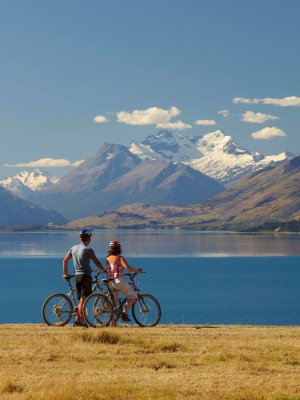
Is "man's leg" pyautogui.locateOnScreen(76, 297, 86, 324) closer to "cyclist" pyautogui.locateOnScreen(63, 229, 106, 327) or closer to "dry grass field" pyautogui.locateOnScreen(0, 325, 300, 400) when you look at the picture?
"cyclist" pyautogui.locateOnScreen(63, 229, 106, 327)

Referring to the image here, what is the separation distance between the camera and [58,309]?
29.7m

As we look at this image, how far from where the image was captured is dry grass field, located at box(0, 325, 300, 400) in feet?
55.5

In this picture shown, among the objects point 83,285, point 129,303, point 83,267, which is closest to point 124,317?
point 129,303

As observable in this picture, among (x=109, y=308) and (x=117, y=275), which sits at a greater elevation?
(x=117, y=275)

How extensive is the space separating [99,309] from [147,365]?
8.67 meters

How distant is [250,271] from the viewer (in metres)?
196

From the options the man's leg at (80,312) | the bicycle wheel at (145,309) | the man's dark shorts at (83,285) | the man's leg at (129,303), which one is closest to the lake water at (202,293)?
the bicycle wheel at (145,309)

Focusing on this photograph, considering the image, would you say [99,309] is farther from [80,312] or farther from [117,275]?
[117,275]

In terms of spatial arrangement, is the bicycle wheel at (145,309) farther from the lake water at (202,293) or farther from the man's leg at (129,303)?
the lake water at (202,293)

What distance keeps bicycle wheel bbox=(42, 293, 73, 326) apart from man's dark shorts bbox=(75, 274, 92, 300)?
1.17 m

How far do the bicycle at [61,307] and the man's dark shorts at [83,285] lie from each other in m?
0.61

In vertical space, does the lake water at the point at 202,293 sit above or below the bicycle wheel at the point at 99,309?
below

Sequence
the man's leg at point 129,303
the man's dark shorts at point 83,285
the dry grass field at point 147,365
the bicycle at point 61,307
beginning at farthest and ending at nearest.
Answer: the bicycle at point 61,307
the man's leg at point 129,303
the man's dark shorts at point 83,285
the dry grass field at point 147,365

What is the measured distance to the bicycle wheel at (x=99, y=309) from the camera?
28609 millimetres
